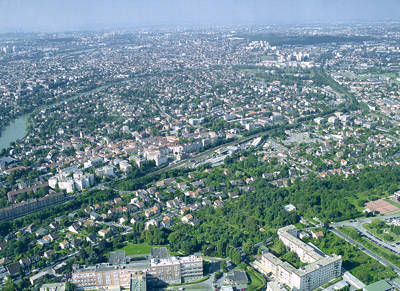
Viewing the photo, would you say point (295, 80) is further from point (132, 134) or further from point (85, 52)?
point (85, 52)

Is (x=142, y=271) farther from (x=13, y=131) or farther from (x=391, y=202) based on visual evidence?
(x=13, y=131)

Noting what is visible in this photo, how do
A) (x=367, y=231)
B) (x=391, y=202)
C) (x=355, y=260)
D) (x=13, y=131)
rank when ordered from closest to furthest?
(x=355, y=260)
(x=367, y=231)
(x=391, y=202)
(x=13, y=131)

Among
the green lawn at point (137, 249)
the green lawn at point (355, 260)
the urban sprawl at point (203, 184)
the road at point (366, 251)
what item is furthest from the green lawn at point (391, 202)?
the green lawn at point (137, 249)

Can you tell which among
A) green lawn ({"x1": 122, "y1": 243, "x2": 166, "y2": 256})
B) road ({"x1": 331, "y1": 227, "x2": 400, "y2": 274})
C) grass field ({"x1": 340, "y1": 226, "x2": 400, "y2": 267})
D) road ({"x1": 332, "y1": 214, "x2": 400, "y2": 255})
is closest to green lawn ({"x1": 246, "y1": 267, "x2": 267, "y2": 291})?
green lawn ({"x1": 122, "y1": 243, "x2": 166, "y2": 256})

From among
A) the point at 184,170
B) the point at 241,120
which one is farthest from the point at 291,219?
the point at 241,120

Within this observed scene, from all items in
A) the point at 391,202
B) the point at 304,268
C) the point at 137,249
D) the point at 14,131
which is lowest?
the point at 137,249

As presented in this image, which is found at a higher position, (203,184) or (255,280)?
(203,184)

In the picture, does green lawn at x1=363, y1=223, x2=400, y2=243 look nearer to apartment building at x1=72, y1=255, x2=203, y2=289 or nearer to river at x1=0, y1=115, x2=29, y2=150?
apartment building at x1=72, y1=255, x2=203, y2=289

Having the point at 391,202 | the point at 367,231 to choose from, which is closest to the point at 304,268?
the point at 367,231
